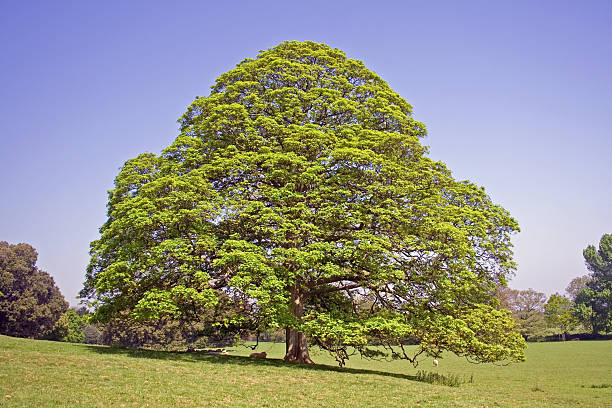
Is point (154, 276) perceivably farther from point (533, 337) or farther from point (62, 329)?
point (533, 337)

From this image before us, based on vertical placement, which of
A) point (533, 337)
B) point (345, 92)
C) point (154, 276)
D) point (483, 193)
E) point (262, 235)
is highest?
point (345, 92)

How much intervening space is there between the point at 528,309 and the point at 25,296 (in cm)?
9691

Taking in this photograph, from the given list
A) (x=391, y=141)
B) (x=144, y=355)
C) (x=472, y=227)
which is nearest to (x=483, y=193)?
(x=472, y=227)

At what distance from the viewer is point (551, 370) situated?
138ft

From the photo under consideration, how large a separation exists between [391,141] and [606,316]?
9230 cm

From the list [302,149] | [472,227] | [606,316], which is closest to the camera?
[472,227]

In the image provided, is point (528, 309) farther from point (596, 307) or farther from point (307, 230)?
point (307, 230)

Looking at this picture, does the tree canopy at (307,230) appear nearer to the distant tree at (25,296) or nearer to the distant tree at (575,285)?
the distant tree at (25,296)

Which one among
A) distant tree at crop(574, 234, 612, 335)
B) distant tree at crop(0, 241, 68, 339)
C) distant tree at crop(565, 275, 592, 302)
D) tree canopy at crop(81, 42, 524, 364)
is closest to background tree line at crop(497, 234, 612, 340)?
distant tree at crop(574, 234, 612, 335)

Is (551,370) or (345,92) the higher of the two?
(345,92)

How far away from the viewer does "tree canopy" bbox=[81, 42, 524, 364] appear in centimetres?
2161

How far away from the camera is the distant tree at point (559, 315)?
90.1m

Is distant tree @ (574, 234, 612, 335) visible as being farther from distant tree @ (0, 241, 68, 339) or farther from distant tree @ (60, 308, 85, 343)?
distant tree @ (0, 241, 68, 339)

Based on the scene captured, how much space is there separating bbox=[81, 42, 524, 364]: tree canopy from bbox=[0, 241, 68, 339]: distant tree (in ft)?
144
